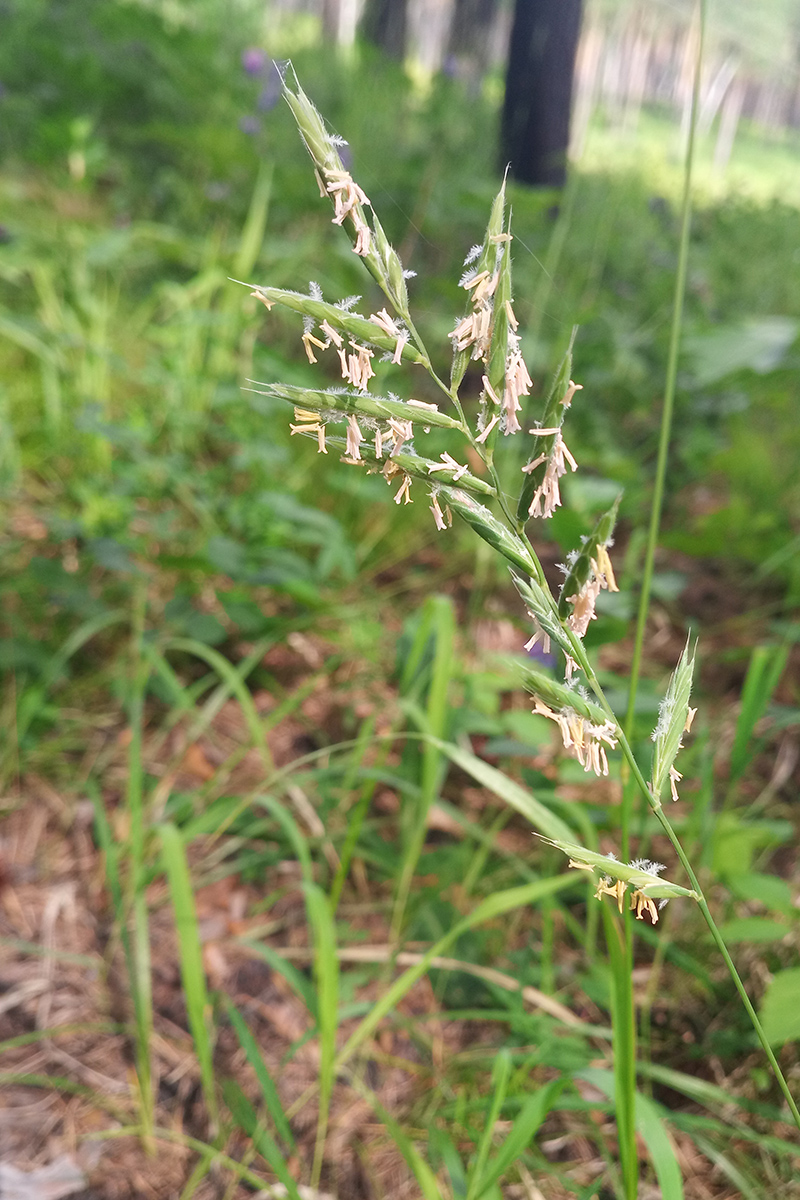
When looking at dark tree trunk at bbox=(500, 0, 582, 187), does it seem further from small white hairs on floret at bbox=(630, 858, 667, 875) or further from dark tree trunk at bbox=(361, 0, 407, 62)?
dark tree trunk at bbox=(361, 0, 407, 62)

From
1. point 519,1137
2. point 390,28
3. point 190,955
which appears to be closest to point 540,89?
point 190,955

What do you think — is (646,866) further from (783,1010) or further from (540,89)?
(540,89)

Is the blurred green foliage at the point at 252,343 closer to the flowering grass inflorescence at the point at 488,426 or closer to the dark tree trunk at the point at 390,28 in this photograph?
the flowering grass inflorescence at the point at 488,426

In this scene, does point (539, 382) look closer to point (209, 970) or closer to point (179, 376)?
point (179, 376)

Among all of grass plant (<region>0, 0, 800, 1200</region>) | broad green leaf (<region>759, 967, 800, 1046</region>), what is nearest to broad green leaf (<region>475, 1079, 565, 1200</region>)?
grass plant (<region>0, 0, 800, 1200</region>)

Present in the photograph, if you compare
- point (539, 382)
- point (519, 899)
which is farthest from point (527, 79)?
point (519, 899)

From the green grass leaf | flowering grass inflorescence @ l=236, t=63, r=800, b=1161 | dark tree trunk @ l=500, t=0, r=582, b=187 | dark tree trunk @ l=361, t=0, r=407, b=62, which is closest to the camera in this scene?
flowering grass inflorescence @ l=236, t=63, r=800, b=1161

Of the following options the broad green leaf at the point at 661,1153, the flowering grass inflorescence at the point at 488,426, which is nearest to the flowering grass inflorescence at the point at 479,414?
the flowering grass inflorescence at the point at 488,426
